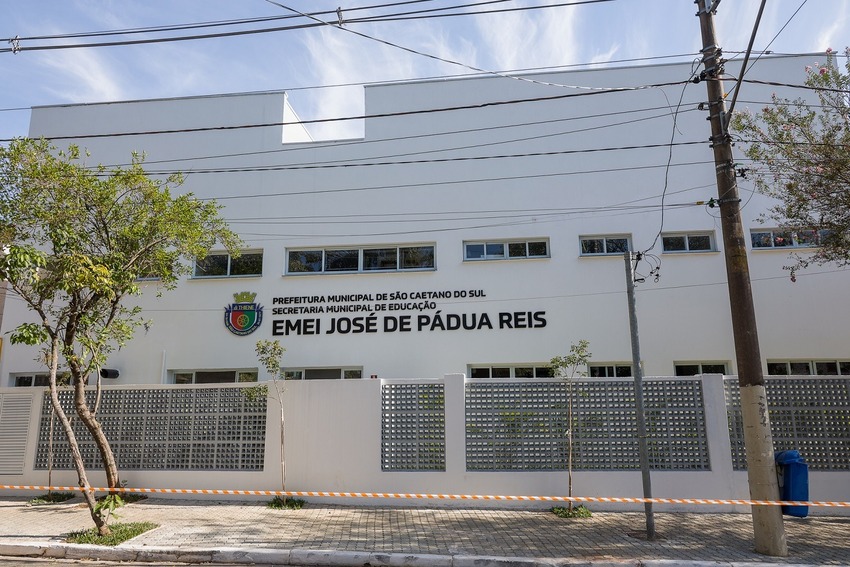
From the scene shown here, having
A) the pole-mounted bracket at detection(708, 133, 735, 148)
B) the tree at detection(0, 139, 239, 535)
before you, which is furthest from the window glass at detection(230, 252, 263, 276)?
the pole-mounted bracket at detection(708, 133, 735, 148)

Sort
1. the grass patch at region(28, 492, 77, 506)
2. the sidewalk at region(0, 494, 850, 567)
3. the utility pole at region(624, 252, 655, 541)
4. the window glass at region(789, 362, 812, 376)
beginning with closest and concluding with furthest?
the sidewalk at region(0, 494, 850, 567), the utility pole at region(624, 252, 655, 541), the grass patch at region(28, 492, 77, 506), the window glass at region(789, 362, 812, 376)

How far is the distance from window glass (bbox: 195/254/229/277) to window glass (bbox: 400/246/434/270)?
4881 millimetres

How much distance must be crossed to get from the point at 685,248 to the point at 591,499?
7979 millimetres

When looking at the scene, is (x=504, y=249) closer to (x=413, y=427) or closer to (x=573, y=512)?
(x=413, y=427)

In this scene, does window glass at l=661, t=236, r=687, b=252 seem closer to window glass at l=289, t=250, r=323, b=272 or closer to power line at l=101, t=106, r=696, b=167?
power line at l=101, t=106, r=696, b=167

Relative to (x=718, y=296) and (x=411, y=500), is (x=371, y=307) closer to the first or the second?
(x=411, y=500)

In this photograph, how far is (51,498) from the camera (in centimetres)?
1057

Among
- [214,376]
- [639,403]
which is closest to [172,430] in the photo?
[214,376]

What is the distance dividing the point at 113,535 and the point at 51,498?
3.80m

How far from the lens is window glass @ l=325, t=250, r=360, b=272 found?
50.2ft

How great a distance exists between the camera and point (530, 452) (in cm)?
1027

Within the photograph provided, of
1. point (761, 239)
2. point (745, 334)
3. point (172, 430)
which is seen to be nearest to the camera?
point (745, 334)

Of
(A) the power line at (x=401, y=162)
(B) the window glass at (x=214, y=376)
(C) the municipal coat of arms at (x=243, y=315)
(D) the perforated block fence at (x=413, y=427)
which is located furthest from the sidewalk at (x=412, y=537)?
(A) the power line at (x=401, y=162)

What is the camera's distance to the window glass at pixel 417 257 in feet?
49.4
